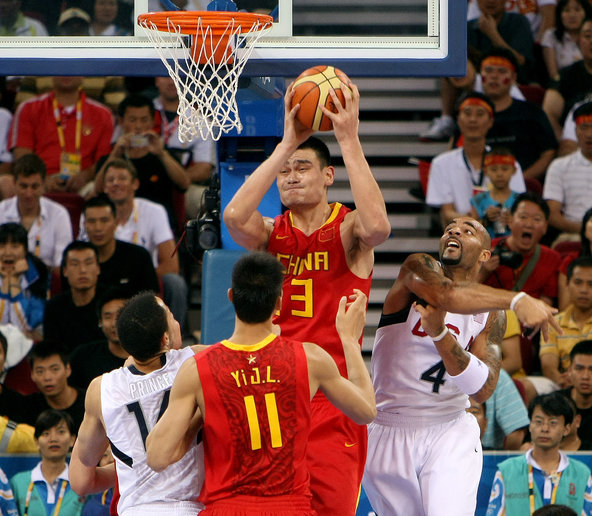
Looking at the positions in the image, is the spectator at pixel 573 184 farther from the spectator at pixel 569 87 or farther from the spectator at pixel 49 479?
the spectator at pixel 49 479

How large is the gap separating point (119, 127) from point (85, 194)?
0.79 metres

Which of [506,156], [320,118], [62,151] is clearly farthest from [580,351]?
A: [62,151]

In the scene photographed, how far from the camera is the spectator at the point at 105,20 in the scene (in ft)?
20.2

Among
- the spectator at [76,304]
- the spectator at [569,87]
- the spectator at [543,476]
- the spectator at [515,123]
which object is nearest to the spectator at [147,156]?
the spectator at [76,304]

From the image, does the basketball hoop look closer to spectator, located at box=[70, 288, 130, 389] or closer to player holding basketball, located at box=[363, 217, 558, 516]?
player holding basketball, located at box=[363, 217, 558, 516]

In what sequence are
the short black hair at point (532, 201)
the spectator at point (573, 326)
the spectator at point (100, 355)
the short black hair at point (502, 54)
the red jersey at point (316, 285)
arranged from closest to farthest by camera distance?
the red jersey at point (316, 285)
the spectator at point (100, 355)
the spectator at point (573, 326)
the short black hair at point (532, 201)
the short black hair at point (502, 54)

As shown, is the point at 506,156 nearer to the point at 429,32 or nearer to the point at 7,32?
the point at 429,32

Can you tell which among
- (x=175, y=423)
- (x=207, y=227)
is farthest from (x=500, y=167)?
(x=175, y=423)

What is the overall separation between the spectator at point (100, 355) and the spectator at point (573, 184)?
405 cm

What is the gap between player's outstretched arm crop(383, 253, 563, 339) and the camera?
5.25 meters

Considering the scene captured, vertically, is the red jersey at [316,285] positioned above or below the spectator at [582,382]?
above

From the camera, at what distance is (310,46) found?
6.06 metres

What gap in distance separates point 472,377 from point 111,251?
439cm

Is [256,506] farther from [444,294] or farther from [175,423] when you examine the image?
[444,294]
